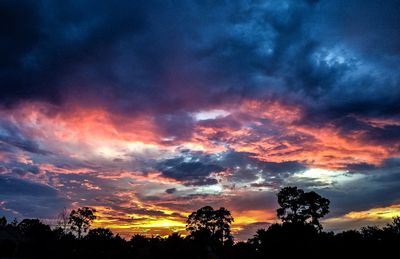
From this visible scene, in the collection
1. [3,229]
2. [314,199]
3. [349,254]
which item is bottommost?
[349,254]

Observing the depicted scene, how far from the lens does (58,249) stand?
2174 inches

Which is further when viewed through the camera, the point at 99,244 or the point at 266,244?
the point at 99,244

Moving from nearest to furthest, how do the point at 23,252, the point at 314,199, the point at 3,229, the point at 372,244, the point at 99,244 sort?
the point at 372,244
the point at 99,244
the point at 23,252
the point at 3,229
the point at 314,199

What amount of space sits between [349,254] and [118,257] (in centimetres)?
→ 2537

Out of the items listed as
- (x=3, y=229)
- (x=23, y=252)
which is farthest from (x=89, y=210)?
(x=23, y=252)

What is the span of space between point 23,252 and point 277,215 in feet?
170

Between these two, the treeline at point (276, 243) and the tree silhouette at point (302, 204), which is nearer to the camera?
the treeline at point (276, 243)

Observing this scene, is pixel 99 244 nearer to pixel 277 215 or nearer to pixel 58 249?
pixel 58 249

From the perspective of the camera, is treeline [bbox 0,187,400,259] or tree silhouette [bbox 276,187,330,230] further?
tree silhouette [bbox 276,187,330,230]

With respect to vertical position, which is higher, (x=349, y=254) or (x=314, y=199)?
(x=314, y=199)

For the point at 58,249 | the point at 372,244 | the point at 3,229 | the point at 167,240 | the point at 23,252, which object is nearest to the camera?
the point at 372,244

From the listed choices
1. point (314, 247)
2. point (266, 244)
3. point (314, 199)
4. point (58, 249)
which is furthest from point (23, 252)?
point (314, 199)

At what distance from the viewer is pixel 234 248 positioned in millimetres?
92125

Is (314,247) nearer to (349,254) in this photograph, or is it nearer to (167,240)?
(349,254)
